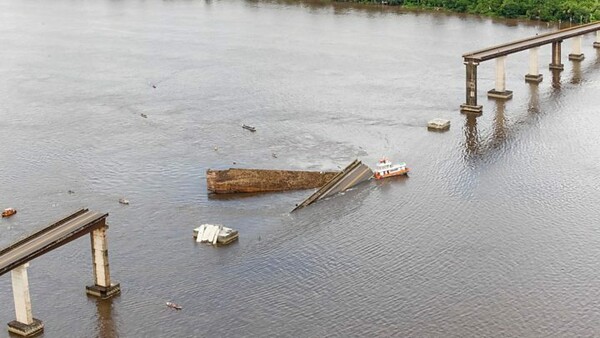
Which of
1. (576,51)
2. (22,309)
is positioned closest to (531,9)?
(576,51)

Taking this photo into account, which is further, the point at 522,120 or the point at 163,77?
the point at 163,77

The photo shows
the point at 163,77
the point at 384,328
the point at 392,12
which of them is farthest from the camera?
the point at 392,12

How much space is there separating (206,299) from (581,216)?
15.3 meters

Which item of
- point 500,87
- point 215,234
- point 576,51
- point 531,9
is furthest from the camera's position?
point 531,9

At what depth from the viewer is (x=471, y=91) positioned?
52750mm

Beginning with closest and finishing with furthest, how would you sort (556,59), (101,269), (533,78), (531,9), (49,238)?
1. (49,238)
2. (101,269)
3. (533,78)
4. (556,59)
5. (531,9)

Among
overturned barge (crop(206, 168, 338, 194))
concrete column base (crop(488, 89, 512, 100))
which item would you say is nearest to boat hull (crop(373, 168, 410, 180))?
overturned barge (crop(206, 168, 338, 194))

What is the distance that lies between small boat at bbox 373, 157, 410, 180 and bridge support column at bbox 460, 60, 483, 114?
1191 centimetres

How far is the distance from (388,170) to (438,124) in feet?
28.0

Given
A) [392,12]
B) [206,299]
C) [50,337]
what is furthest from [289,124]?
[392,12]

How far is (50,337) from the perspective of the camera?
28859 millimetres

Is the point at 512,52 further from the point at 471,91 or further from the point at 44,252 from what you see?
the point at 44,252

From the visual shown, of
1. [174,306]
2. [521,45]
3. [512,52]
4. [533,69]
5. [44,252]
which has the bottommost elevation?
[174,306]

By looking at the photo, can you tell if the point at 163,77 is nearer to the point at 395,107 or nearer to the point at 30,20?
the point at 395,107
